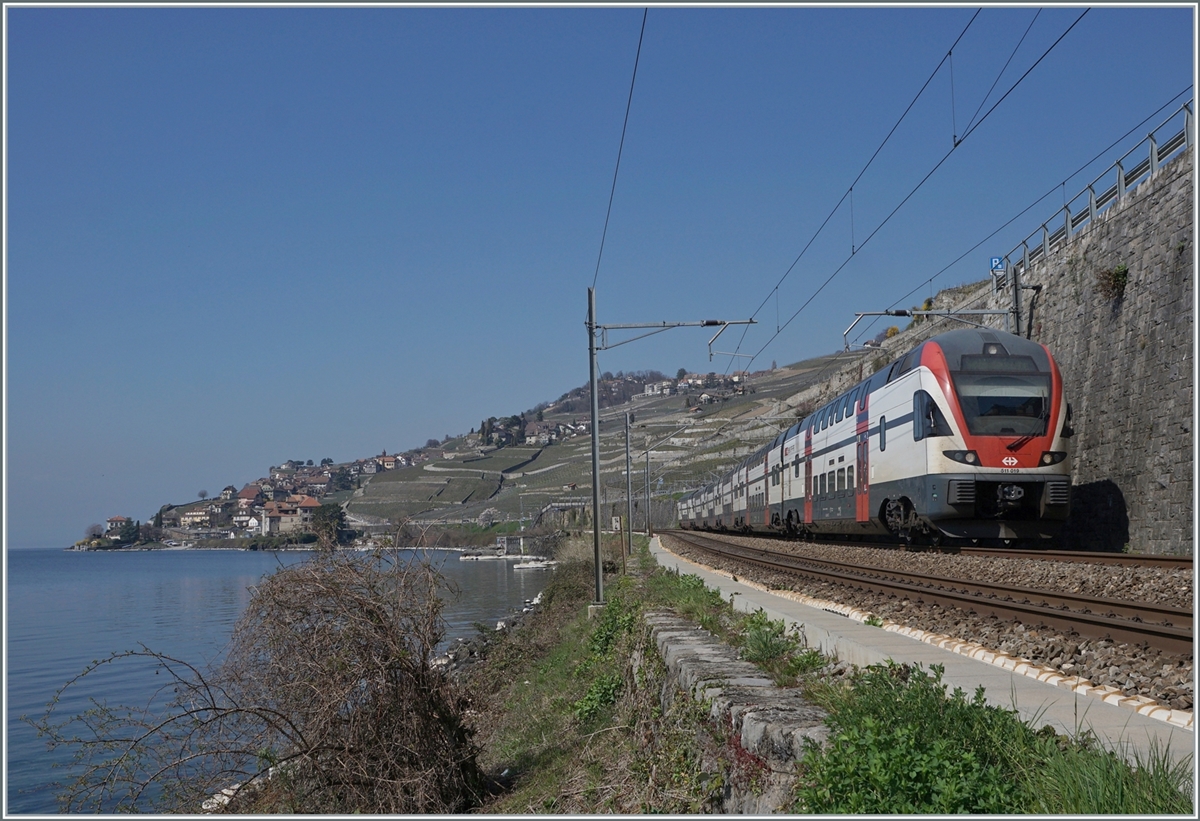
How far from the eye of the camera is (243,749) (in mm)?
8977

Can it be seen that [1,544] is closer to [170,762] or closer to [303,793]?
[170,762]

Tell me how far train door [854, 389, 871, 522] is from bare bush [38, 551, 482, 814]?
645 inches

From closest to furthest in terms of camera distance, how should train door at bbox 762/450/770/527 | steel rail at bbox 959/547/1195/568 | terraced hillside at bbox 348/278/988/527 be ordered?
steel rail at bbox 959/547/1195/568, train door at bbox 762/450/770/527, terraced hillside at bbox 348/278/988/527

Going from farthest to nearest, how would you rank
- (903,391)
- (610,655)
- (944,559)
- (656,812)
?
(903,391)
(944,559)
(610,655)
(656,812)

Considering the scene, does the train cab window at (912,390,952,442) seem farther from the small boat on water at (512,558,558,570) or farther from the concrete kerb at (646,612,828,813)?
the small boat on water at (512,558,558,570)

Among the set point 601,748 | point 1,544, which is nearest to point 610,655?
point 601,748

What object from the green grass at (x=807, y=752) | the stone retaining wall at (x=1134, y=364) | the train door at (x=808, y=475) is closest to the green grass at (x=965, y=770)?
the green grass at (x=807, y=752)

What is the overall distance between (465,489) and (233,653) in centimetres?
19165

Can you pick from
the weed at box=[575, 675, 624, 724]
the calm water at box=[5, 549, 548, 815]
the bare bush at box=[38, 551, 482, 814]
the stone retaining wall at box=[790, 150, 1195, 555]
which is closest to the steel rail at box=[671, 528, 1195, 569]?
the stone retaining wall at box=[790, 150, 1195, 555]

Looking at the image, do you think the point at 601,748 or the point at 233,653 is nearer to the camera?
the point at 233,653

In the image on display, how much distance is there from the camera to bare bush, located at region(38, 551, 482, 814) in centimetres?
884

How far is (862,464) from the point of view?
24.1m

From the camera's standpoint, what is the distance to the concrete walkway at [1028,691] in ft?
16.3

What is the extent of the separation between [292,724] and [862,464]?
17.9 metres
